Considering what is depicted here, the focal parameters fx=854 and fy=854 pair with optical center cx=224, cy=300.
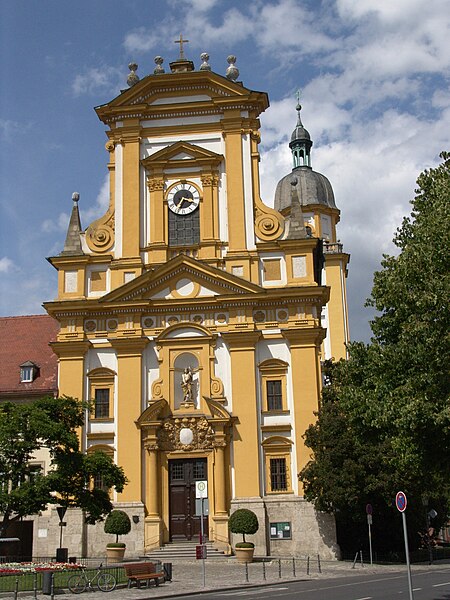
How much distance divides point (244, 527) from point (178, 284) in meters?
12.6

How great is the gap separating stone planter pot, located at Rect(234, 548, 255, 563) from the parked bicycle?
1118 centimetres

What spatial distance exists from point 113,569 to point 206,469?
14.7 metres

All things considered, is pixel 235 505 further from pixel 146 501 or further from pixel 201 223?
pixel 201 223

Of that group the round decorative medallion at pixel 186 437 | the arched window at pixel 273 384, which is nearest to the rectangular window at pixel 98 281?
the round decorative medallion at pixel 186 437

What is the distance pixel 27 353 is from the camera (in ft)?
160

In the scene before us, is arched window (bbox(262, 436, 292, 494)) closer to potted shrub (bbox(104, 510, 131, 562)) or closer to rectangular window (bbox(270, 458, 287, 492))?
rectangular window (bbox(270, 458, 287, 492))

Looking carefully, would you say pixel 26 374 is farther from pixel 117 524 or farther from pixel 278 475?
pixel 278 475

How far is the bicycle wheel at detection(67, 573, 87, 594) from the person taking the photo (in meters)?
24.4

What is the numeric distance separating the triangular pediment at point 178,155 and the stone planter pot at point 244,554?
64.8ft

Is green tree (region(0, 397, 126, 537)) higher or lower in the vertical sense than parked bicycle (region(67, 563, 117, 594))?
higher

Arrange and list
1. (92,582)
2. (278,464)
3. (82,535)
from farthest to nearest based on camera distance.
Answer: (278,464) → (82,535) → (92,582)

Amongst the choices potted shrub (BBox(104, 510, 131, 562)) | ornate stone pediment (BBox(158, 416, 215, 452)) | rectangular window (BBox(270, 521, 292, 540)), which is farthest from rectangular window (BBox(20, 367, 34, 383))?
rectangular window (BBox(270, 521, 292, 540))

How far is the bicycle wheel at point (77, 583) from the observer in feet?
80.1

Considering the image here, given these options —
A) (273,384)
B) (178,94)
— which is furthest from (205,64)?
(273,384)
